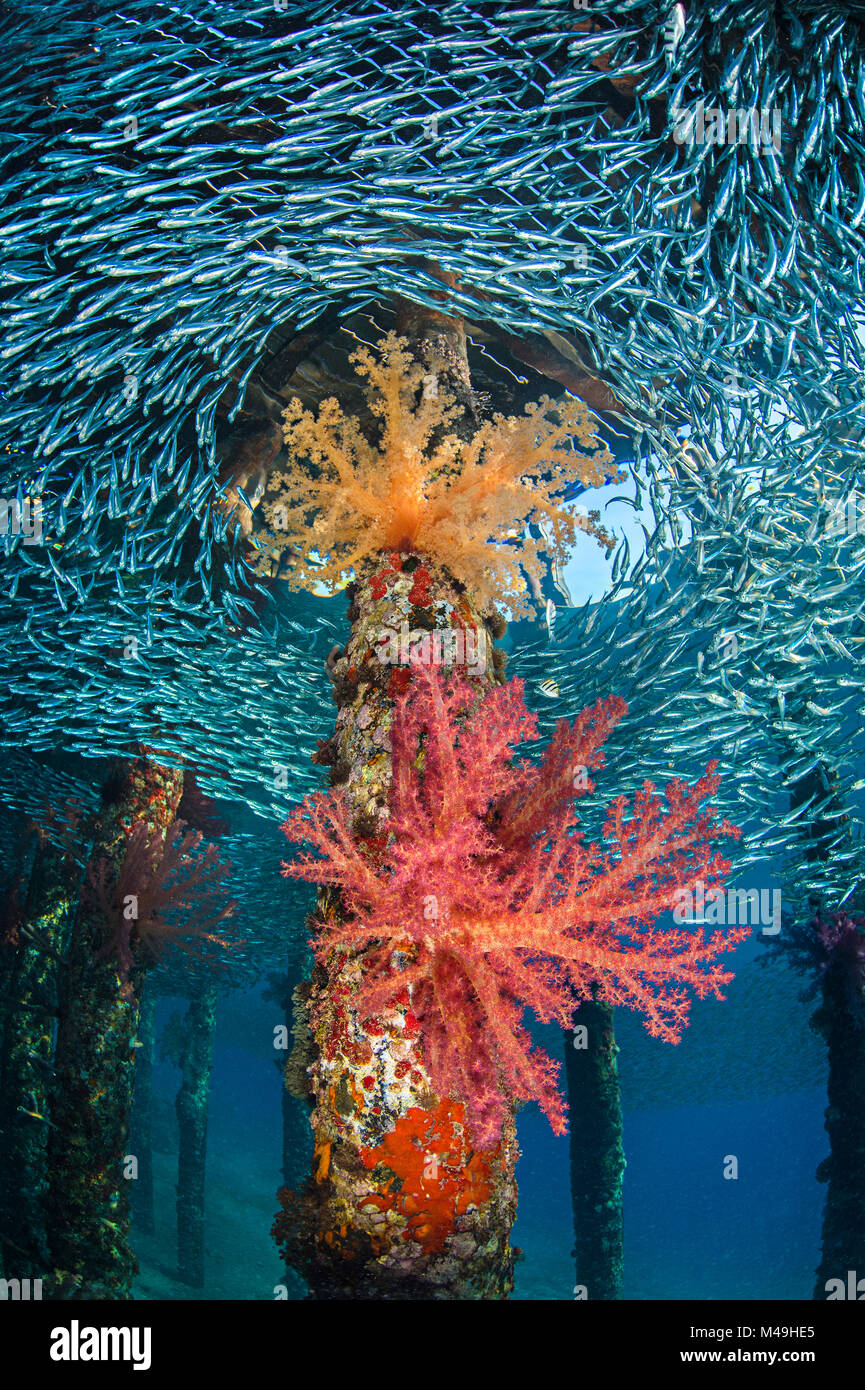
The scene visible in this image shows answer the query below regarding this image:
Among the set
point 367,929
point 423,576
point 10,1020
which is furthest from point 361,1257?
point 10,1020

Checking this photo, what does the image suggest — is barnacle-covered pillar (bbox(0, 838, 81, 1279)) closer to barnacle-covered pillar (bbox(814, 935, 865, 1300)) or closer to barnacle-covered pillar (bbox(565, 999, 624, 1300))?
barnacle-covered pillar (bbox(565, 999, 624, 1300))

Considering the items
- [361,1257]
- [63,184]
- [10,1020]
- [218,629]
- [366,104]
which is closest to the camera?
[361,1257]

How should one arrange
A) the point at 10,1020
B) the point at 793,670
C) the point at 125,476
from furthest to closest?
the point at 10,1020
the point at 793,670
the point at 125,476

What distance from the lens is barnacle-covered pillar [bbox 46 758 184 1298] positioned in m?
5.57

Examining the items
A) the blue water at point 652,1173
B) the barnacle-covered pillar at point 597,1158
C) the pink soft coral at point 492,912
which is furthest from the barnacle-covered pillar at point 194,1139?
the pink soft coral at point 492,912

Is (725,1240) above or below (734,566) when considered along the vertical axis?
below

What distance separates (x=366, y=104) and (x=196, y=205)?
47.0 inches

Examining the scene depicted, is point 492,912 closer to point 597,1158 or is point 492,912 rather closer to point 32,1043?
point 597,1158

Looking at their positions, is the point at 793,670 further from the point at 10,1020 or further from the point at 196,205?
the point at 10,1020

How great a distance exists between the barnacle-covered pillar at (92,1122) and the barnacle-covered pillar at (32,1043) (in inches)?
57.2

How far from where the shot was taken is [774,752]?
7.23 metres

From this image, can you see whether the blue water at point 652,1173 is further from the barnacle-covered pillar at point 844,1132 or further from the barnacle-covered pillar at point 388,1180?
the barnacle-covered pillar at point 844,1132

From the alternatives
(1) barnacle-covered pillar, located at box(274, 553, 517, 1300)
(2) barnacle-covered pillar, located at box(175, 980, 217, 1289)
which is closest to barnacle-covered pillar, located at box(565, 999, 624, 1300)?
(1) barnacle-covered pillar, located at box(274, 553, 517, 1300)

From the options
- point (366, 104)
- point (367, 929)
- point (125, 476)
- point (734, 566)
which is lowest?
point (367, 929)
